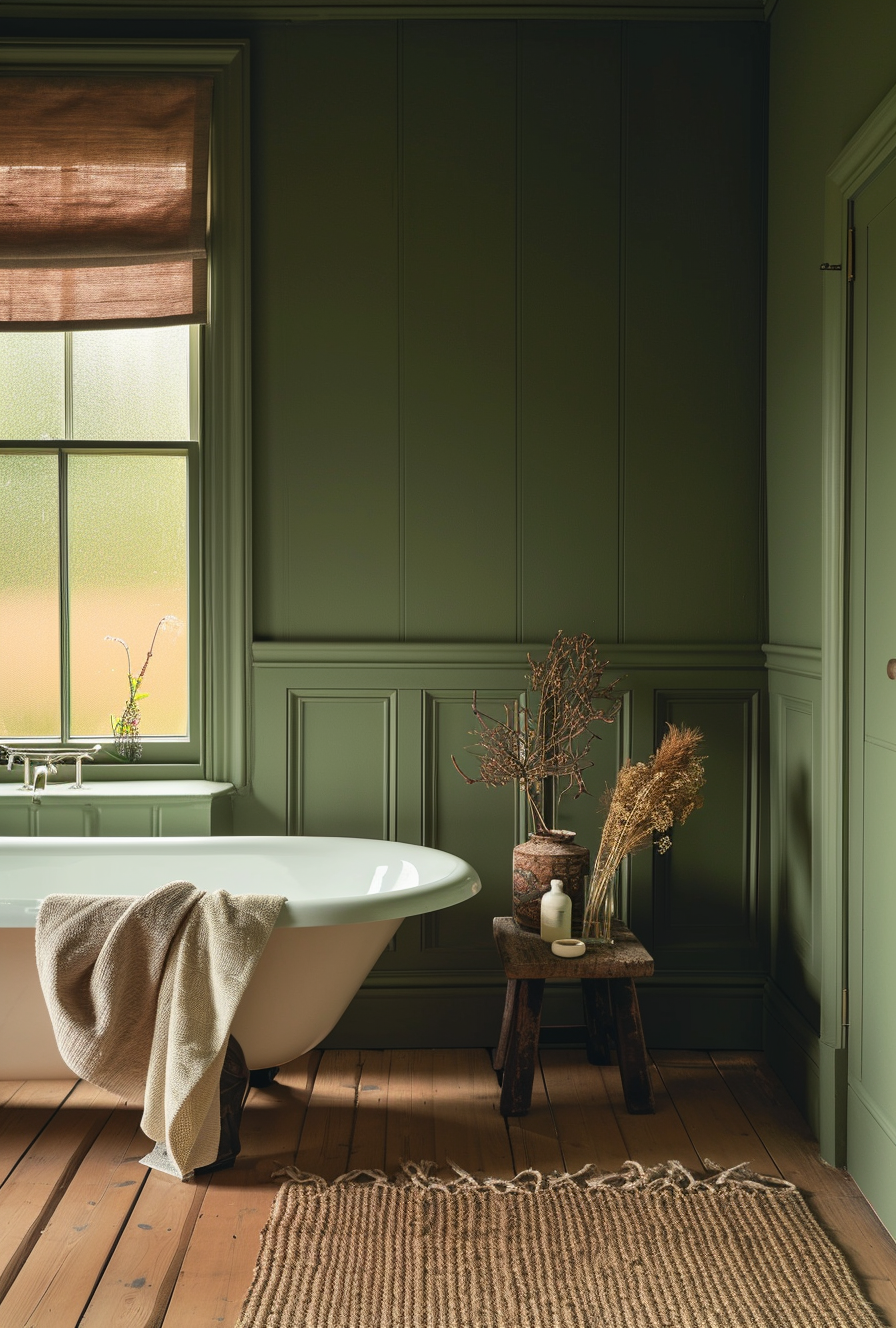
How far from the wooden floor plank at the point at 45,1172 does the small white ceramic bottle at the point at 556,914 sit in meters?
1.21

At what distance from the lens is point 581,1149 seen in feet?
7.90

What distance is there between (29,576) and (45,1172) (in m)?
1.71

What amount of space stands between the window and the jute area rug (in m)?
1.57

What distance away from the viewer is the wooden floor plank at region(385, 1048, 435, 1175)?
2379 millimetres

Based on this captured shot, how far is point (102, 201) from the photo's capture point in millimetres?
3031

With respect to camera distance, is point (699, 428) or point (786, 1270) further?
point (699, 428)

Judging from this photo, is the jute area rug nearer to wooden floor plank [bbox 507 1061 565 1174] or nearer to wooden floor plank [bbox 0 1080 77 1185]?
wooden floor plank [bbox 507 1061 565 1174]

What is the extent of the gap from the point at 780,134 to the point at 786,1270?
2.82 metres

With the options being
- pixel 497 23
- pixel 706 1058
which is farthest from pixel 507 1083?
pixel 497 23

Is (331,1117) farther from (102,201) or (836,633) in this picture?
(102,201)

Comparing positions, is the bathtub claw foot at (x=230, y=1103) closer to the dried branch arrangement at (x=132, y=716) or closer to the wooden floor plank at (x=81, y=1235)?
the wooden floor plank at (x=81, y=1235)

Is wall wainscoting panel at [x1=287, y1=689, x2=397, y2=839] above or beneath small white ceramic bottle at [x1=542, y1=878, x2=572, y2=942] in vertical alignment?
above

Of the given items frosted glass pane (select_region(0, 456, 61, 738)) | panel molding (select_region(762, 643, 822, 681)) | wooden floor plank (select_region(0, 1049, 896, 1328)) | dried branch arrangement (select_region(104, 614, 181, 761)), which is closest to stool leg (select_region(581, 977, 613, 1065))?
wooden floor plank (select_region(0, 1049, 896, 1328))

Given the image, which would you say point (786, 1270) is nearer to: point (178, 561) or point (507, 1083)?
point (507, 1083)
